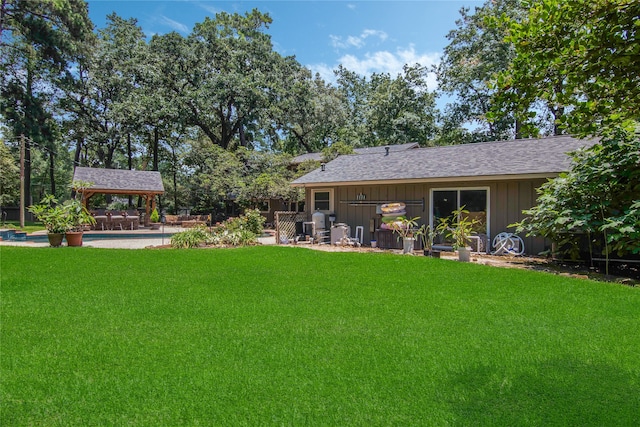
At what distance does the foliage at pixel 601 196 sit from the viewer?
709 centimetres

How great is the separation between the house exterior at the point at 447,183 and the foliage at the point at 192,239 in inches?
151

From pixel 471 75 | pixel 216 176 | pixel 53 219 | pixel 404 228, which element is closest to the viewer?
pixel 404 228

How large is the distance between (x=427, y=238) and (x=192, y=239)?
23.8 ft

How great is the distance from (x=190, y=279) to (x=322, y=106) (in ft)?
84.2

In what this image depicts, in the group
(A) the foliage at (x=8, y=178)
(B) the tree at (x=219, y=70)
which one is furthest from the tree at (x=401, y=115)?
(A) the foliage at (x=8, y=178)

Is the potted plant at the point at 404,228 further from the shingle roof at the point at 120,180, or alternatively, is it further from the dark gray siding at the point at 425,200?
the shingle roof at the point at 120,180

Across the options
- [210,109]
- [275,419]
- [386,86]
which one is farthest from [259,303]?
[386,86]

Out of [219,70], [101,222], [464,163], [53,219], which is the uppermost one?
[219,70]

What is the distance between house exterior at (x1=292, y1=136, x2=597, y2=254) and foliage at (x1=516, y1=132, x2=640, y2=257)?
0.89 meters

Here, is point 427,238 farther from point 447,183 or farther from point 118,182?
point 118,182

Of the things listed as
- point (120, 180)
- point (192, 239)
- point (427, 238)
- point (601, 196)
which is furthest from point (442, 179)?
point (120, 180)

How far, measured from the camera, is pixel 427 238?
1148cm

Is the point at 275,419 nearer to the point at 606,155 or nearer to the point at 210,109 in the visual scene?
the point at 606,155

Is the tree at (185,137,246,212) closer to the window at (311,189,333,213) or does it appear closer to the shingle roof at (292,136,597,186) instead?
the window at (311,189,333,213)
